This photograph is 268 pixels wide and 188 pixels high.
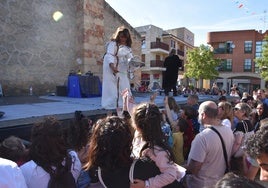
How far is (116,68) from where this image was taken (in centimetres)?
527

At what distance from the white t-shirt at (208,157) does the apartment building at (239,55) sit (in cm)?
4090

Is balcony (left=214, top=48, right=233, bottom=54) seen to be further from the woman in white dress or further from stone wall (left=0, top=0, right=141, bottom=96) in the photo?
the woman in white dress

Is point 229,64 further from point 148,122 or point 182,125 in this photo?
point 148,122

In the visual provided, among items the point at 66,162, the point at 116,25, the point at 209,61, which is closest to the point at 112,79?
the point at 66,162

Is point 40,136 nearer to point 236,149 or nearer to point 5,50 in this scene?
point 236,149

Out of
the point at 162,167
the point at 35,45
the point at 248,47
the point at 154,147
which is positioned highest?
the point at 248,47

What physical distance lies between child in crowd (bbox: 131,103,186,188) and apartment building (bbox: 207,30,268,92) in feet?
136

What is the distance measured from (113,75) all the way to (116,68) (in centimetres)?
21

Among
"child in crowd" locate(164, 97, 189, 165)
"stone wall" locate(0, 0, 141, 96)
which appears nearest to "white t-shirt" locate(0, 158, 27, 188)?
"child in crowd" locate(164, 97, 189, 165)

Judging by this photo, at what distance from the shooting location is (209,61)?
37.4 m

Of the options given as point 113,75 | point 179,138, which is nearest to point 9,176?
point 179,138

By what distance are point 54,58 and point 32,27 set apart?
4.27ft

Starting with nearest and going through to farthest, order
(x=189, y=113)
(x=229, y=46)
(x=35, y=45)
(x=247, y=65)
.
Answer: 1. (x=189, y=113)
2. (x=35, y=45)
3. (x=247, y=65)
4. (x=229, y=46)

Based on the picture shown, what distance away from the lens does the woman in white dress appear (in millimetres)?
5130
